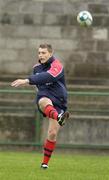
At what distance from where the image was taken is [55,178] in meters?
9.81

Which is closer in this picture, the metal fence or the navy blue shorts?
the navy blue shorts

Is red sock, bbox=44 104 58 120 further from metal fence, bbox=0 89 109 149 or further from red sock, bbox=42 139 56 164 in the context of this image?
metal fence, bbox=0 89 109 149

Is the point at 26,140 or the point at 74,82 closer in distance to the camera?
the point at 26,140

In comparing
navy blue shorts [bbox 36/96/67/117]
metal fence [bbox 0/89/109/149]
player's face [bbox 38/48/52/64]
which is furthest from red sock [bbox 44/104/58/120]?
metal fence [bbox 0/89/109/149]

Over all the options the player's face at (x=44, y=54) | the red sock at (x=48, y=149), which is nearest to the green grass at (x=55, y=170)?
the red sock at (x=48, y=149)

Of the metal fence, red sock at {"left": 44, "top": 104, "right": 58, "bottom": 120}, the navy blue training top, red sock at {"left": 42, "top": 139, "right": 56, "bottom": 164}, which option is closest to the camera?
red sock at {"left": 44, "top": 104, "right": 58, "bottom": 120}

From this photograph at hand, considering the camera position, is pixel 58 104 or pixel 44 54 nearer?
pixel 44 54

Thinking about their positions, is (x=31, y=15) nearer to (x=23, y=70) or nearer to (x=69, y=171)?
(x=23, y=70)

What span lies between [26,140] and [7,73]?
3435 millimetres

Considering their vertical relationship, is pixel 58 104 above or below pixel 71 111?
above

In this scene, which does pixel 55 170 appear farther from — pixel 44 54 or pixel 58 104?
pixel 44 54

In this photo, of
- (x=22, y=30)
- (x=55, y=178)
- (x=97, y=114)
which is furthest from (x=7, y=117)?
(x=55, y=178)

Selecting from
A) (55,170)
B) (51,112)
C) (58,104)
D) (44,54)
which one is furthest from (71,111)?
(51,112)

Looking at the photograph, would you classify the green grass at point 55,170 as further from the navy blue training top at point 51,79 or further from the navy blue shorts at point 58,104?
the navy blue training top at point 51,79
